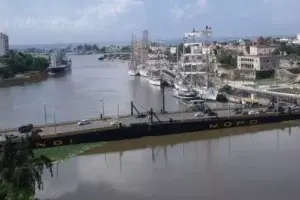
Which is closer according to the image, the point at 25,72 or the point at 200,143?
the point at 200,143

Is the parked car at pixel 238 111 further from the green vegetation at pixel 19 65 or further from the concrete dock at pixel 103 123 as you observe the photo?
the green vegetation at pixel 19 65

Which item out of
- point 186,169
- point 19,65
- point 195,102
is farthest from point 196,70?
point 19,65

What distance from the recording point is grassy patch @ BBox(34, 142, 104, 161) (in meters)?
12.7

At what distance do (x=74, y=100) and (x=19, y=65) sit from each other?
1770 cm

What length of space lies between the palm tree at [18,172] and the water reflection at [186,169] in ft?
6.77

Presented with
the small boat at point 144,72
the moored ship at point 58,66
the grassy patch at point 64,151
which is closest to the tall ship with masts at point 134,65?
the small boat at point 144,72

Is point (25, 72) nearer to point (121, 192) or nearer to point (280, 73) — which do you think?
point (280, 73)

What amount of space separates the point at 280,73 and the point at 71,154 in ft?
61.2

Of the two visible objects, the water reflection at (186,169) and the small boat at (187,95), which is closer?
the water reflection at (186,169)

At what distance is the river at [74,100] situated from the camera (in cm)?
1981

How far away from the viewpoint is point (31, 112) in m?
21.3

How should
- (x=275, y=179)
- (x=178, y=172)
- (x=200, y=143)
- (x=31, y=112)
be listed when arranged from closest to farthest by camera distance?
1. (x=275, y=179)
2. (x=178, y=172)
3. (x=200, y=143)
4. (x=31, y=112)

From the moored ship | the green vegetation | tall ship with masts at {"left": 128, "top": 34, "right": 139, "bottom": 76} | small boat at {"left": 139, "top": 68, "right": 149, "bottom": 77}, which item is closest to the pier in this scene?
small boat at {"left": 139, "top": 68, "right": 149, "bottom": 77}

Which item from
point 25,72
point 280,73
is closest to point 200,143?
point 280,73
